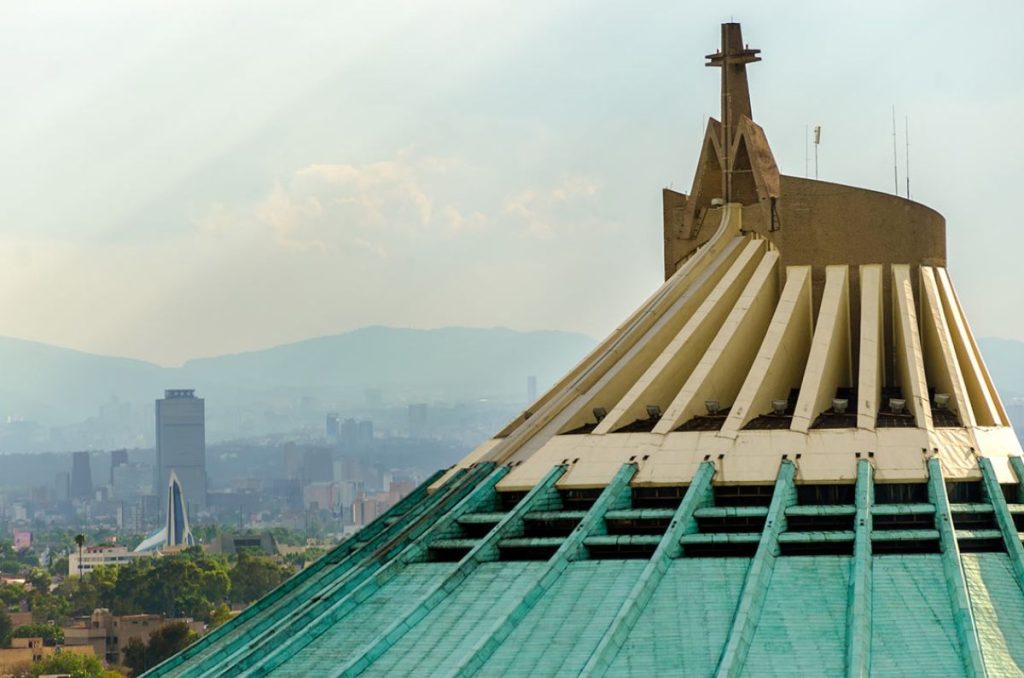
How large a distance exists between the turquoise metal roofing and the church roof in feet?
0.24

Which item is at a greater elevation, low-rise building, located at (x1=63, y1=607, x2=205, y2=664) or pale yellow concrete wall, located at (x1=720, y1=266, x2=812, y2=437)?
pale yellow concrete wall, located at (x1=720, y1=266, x2=812, y2=437)

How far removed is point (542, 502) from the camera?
191ft

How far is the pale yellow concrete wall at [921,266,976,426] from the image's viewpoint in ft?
202

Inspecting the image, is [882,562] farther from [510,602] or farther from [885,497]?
[510,602]

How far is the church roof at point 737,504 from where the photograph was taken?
169 feet

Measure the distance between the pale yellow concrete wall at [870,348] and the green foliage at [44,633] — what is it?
10900 centimetres

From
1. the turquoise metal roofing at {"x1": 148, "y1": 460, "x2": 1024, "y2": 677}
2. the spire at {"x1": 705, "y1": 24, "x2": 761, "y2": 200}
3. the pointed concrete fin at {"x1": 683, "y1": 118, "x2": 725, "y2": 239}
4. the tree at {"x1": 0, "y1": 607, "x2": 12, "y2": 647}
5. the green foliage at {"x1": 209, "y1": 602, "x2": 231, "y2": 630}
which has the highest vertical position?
the spire at {"x1": 705, "y1": 24, "x2": 761, "y2": 200}

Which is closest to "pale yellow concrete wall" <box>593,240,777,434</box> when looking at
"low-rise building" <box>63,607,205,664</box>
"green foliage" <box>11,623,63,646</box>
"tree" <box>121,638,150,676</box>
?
"tree" <box>121,638,150,676</box>

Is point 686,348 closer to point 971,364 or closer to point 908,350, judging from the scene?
point 908,350

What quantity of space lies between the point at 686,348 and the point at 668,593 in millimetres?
12258

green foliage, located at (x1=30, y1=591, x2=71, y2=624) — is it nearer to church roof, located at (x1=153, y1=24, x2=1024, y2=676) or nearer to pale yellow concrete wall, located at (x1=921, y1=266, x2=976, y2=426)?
church roof, located at (x1=153, y1=24, x2=1024, y2=676)

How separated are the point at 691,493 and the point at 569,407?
812cm

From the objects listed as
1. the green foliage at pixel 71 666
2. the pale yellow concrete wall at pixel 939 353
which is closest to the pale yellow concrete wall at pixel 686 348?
the pale yellow concrete wall at pixel 939 353

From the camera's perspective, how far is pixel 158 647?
14388 centimetres
